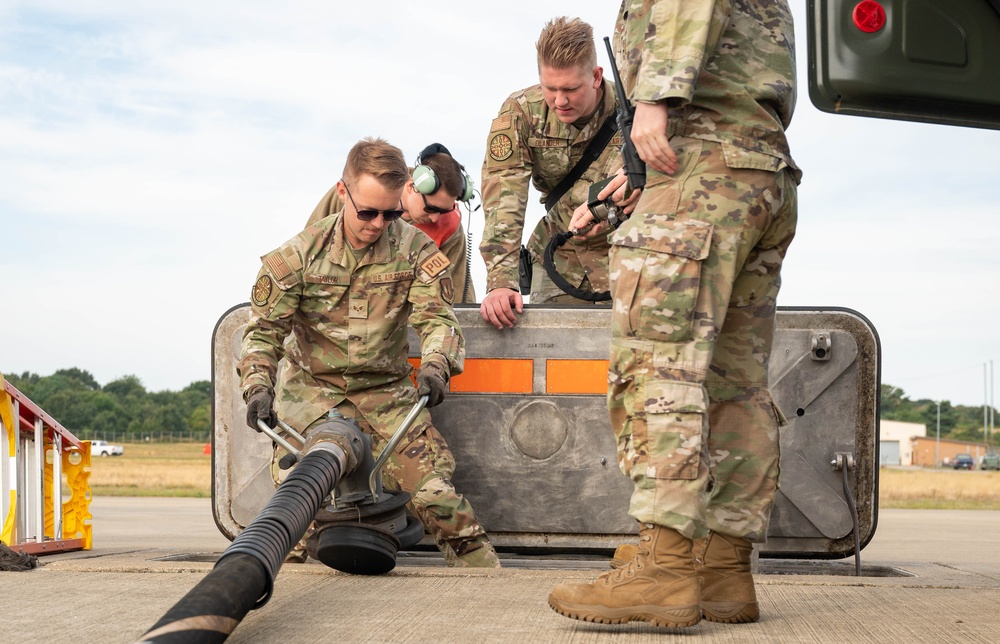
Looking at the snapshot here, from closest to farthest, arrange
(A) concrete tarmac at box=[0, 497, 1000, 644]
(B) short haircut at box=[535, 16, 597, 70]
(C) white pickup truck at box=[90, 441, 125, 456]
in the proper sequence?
1. (A) concrete tarmac at box=[0, 497, 1000, 644]
2. (B) short haircut at box=[535, 16, 597, 70]
3. (C) white pickup truck at box=[90, 441, 125, 456]

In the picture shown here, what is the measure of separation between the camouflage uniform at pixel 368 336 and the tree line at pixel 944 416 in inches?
3942

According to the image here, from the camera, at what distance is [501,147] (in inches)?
199

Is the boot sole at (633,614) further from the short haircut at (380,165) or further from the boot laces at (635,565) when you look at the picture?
the short haircut at (380,165)

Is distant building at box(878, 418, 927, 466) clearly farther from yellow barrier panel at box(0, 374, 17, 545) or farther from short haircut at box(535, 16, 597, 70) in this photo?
yellow barrier panel at box(0, 374, 17, 545)

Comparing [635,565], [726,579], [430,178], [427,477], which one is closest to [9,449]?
[427,477]

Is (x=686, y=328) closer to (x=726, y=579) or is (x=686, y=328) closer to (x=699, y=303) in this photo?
(x=699, y=303)

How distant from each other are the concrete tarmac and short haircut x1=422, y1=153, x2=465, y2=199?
228 cm

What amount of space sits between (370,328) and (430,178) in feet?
4.00

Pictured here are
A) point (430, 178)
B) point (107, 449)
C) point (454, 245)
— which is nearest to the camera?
point (430, 178)

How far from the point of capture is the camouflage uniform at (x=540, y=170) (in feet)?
16.1

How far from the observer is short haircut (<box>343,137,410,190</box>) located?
427cm

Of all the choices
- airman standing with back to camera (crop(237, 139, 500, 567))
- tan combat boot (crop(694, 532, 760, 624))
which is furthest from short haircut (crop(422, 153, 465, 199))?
tan combat boot (crop(694, 532, 760, 624))

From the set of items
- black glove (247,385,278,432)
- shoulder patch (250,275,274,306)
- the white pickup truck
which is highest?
shoulder patch (250,275,274,306)

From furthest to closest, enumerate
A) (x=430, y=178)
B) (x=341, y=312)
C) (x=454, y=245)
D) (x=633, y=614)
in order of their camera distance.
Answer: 1. (x=454, y=245)
2. (x=430, y=178)
3. (x=341, y=312)
4. (x=633, y=614)
